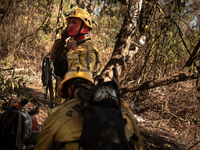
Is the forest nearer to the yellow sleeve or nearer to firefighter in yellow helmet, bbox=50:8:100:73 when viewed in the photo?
firefighter in yellow helmet, bbox=50:8:100:73

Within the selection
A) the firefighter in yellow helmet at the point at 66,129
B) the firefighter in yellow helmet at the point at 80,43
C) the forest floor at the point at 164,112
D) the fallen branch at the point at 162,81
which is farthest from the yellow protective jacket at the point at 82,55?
the forest floor at the point at 164,112

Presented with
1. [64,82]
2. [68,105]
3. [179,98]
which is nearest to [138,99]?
[179,98]

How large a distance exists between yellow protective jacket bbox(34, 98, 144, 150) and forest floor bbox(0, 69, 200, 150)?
316 centimetres

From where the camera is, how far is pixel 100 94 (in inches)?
55.4

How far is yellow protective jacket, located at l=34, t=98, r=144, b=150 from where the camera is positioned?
1.41 m

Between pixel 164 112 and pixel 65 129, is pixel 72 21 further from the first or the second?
pixel 164 112

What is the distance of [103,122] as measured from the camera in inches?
49.9

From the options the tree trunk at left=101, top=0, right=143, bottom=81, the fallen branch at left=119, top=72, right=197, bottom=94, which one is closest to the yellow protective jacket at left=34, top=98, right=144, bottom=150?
the fallen branch at left=119, top=72, right=197, bottom=94

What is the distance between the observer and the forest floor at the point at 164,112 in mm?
4805

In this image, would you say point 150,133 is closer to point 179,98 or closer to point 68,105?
point 179,98

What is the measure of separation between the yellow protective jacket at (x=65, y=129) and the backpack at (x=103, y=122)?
0.31 ft

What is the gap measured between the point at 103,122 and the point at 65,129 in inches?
13.9

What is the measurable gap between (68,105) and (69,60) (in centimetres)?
Result: 111

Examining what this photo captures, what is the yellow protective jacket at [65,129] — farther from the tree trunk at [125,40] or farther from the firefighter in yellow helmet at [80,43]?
the tree trunk at [125,40]
